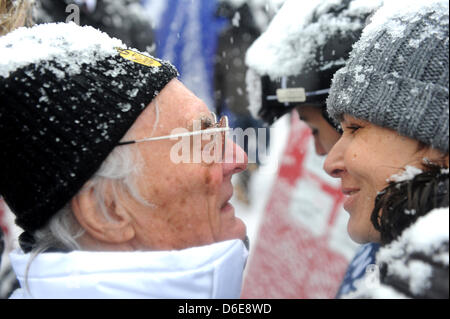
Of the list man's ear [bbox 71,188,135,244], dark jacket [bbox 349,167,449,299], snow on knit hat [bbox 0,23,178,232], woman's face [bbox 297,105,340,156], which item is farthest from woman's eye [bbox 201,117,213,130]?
woman's face [bbox 297,105,340,156]

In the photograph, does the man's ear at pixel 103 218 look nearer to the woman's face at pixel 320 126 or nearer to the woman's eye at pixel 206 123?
the woman's eye at pixel 206 123

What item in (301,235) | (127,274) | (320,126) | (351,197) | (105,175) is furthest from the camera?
(301,235)

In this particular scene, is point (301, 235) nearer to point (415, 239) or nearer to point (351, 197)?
point (351, 197)

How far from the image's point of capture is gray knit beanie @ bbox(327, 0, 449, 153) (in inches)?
47.1

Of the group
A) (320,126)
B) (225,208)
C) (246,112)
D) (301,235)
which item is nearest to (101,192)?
(225,208)

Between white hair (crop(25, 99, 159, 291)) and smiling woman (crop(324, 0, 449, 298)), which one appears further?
white hair (crop(25, 99, 159, 291))

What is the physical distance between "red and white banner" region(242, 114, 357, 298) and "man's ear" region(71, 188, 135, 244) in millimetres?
1815

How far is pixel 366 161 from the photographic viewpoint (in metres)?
1.40

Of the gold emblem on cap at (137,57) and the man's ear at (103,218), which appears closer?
the man's ear at (103,218)

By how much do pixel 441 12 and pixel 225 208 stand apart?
1111mm

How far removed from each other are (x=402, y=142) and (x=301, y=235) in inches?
78.4

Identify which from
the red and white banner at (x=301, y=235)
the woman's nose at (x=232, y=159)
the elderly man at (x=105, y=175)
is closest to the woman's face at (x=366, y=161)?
the woman's nose at (x=232, y=159)

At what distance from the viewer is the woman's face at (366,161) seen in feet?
4.31

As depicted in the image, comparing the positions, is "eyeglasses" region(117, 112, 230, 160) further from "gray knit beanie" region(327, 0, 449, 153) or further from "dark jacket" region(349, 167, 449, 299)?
"dark jacket" region(349, 167, 449, 299)
